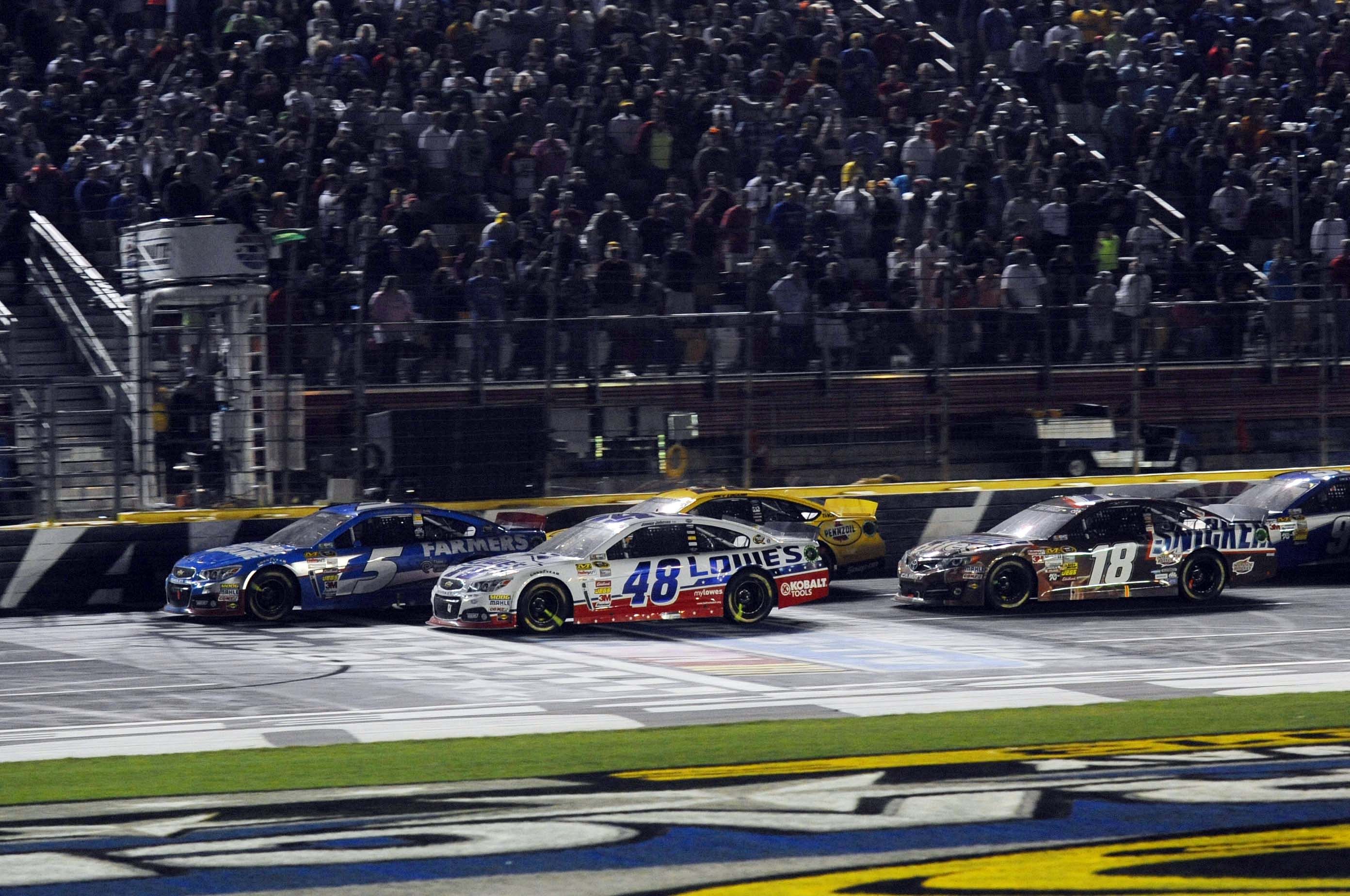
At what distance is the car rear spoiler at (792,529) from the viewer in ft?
64.3

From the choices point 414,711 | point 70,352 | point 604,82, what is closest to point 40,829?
point 414,711

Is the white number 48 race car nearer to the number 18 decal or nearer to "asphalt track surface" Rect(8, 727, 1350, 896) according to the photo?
the number 18 decal

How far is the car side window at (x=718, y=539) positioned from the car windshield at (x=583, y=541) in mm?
807

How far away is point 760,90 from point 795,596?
438 inches

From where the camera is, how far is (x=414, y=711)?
1262 cm

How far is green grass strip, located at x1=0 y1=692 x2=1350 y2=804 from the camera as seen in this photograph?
9977mm

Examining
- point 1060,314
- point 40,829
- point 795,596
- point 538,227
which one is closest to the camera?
point 40,829

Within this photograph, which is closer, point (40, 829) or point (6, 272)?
point (40, 829)

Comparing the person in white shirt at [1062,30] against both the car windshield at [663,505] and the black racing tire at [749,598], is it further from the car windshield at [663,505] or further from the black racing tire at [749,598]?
the black racing tire at [749,598]

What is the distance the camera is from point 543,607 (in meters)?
16.9

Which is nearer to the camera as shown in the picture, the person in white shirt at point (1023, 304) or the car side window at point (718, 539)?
the car side window at point (718, 539)

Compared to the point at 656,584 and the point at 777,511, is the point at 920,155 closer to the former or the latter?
the point at 777,511

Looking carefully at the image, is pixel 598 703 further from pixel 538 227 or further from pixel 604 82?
pixel 604 82

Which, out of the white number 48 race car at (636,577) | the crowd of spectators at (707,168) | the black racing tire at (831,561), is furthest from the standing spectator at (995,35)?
the white number 48 race car at (636,577)
